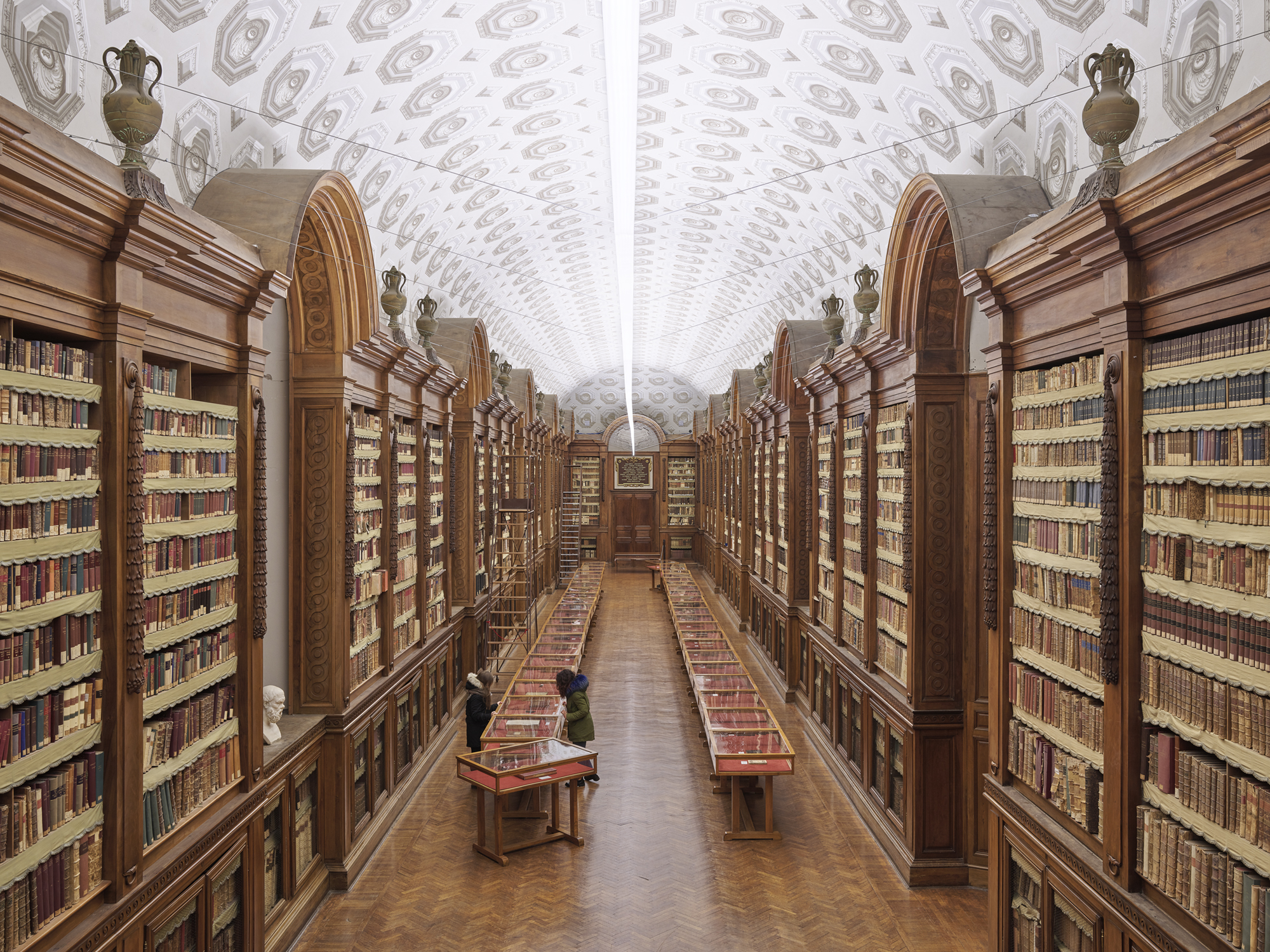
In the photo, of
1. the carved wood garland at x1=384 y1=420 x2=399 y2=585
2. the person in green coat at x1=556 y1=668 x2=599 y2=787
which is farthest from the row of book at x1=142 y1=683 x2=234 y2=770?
the person in green coat at x1=556 y1=668 x2=599 y2=787

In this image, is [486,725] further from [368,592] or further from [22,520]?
[22,520]

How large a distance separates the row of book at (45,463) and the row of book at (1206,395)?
4372 millimetres

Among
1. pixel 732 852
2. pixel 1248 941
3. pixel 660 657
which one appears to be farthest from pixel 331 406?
pixel 660 657

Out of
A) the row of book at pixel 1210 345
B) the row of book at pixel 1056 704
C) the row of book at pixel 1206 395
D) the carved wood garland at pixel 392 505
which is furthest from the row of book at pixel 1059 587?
the carved wood garland at pixel 392 505

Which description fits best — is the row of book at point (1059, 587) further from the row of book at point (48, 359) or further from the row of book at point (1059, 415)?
the row of book at point (48, 359)

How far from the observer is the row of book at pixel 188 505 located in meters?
4.08

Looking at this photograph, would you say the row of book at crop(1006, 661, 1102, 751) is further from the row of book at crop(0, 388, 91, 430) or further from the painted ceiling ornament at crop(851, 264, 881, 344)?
the row of book at crop(0, 388, 91, 430)

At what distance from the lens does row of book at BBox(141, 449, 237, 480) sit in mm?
4070

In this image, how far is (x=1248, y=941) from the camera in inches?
115

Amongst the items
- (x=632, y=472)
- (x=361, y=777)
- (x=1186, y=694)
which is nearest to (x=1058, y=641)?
(x=1186, y=694)

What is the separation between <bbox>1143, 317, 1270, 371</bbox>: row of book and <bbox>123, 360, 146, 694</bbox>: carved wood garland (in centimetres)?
432

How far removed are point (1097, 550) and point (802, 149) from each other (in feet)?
21.2

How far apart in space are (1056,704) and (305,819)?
500 centimetres

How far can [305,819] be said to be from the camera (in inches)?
242
